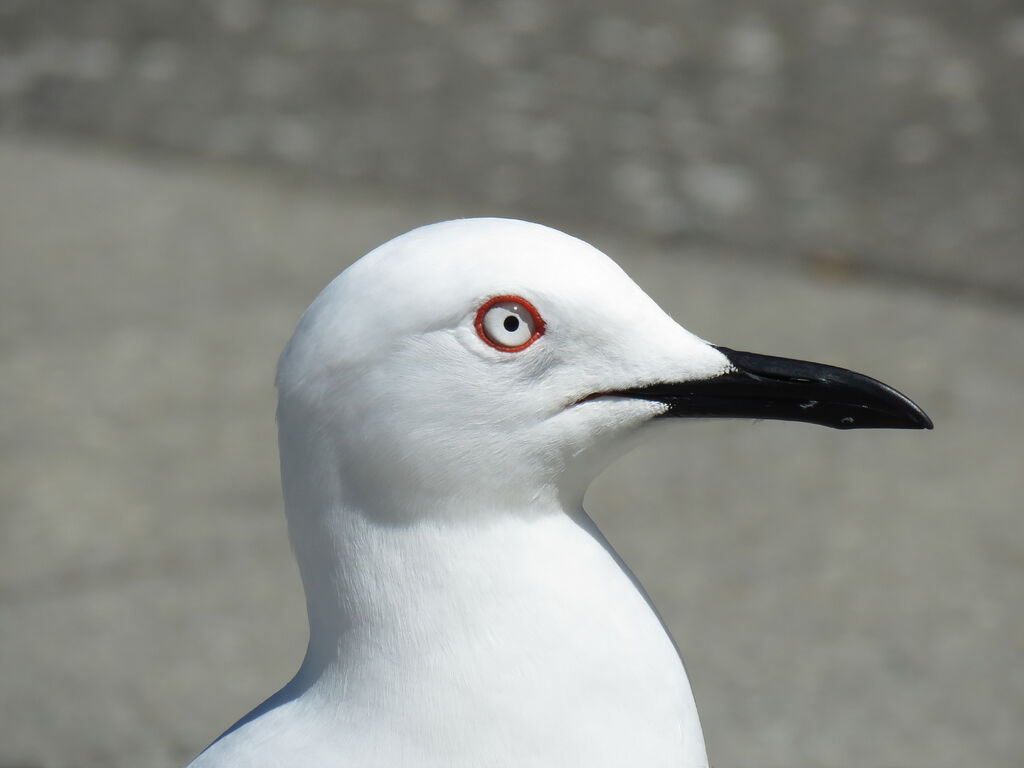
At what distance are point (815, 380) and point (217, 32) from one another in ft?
20.5

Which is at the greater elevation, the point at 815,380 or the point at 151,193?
Answer: the point at 815,380

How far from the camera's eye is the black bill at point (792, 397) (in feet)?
6.29

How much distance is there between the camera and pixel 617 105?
6.81 metres

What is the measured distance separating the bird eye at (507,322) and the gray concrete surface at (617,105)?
4093 mm

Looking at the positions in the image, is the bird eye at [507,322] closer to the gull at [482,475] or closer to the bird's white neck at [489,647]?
the gull at [482,475]

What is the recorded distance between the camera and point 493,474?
6.06 ft

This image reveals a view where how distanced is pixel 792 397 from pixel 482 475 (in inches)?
18.1

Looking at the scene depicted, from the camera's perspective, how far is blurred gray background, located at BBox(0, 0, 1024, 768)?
378 centimetres

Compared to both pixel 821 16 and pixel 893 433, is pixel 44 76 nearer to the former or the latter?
pixel 821 16

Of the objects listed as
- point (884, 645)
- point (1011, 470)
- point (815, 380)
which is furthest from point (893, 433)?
point (815, 380)

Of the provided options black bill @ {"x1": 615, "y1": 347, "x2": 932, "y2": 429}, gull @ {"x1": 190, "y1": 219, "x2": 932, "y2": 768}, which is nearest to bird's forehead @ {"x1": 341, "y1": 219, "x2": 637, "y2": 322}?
gull @ {"x1": 190, "y1": 219, "x2": 932, "y2": 768}

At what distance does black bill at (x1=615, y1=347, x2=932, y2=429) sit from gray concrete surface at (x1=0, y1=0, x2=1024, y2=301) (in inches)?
150

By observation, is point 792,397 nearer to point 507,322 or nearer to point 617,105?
point 507,322

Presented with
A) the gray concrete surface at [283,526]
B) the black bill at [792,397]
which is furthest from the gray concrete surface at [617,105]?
the black bill at [792,397]
